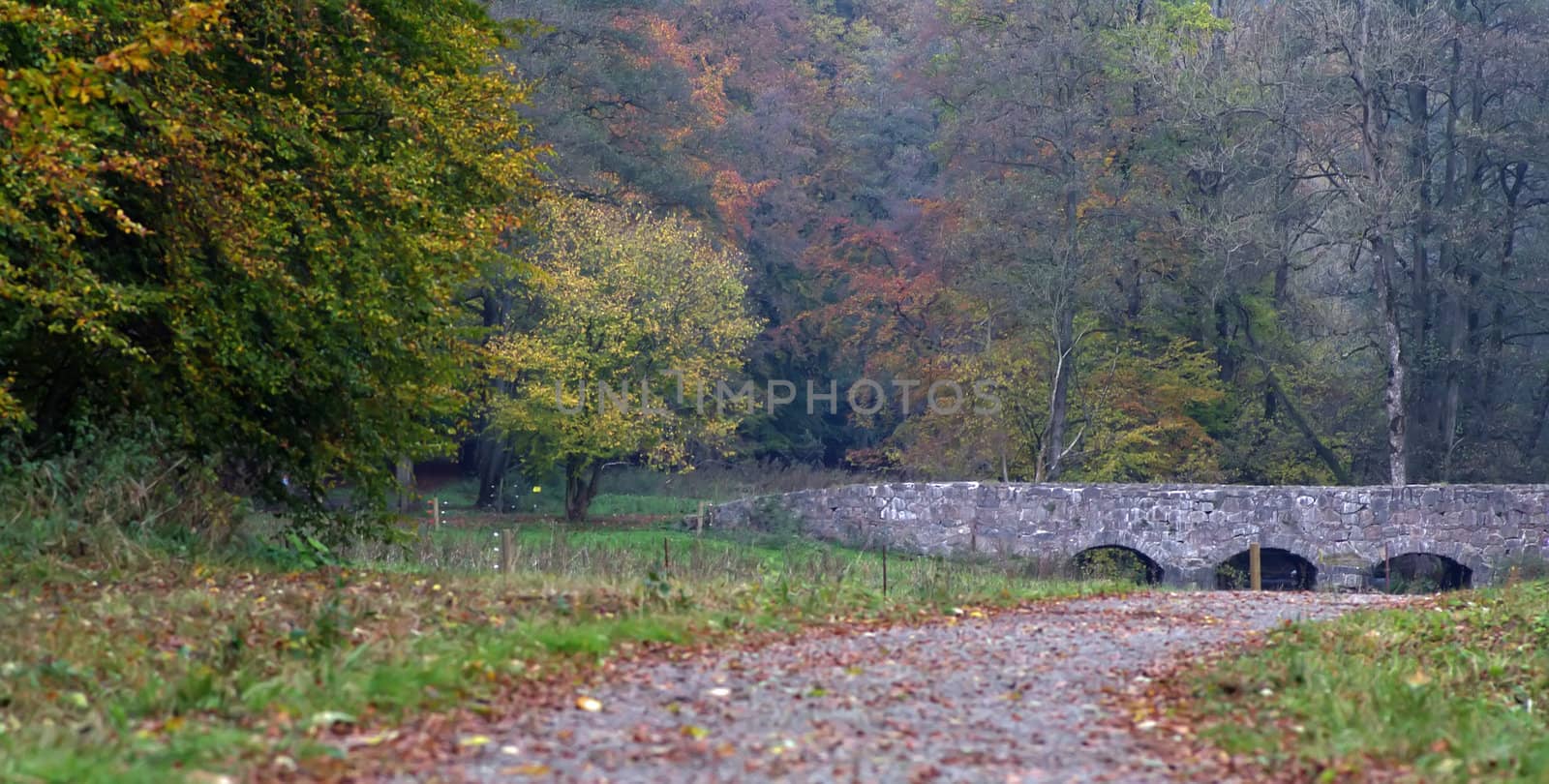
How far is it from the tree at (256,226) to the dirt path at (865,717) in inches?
201

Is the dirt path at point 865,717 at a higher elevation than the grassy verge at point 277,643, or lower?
lower

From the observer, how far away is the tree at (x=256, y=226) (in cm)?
1018

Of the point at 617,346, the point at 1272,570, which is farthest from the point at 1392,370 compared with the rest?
→ the point at 617,346

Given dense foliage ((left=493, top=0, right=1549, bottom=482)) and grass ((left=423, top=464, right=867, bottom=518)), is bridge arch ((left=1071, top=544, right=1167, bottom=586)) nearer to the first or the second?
dense foliage ((left=493, top=0, right=1549, bottom=482))

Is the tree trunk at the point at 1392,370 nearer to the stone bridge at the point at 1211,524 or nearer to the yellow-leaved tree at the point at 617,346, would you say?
the stone bridge at the point at 1211,524

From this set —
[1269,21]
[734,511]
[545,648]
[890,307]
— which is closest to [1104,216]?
[1269,21]

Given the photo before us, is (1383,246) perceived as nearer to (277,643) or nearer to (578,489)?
(578,489)

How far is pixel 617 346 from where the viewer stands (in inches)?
1283

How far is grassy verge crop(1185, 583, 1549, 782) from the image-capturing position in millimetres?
6480

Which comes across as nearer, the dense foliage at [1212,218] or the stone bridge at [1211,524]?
the stone bridge at [1211,524]

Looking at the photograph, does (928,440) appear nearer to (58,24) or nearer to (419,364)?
(419,364)

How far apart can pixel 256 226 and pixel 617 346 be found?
21.1 m

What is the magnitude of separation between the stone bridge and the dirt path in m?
18.0

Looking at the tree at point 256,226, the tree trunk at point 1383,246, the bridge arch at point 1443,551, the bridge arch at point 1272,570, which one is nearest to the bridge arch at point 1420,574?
the bridge arch at point 1443,551
